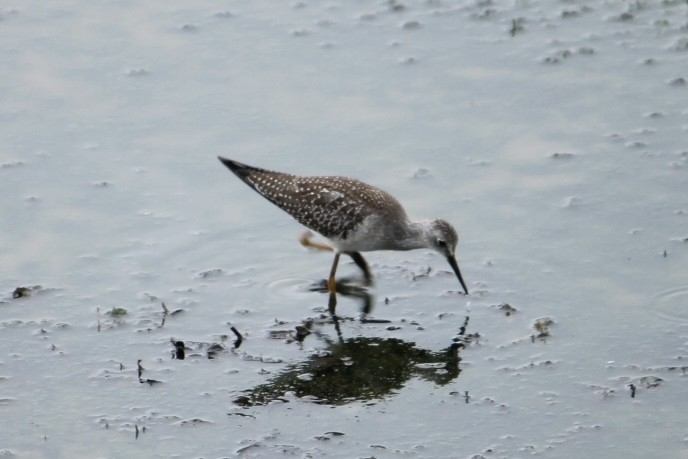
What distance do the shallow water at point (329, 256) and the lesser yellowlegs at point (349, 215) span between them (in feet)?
1.05

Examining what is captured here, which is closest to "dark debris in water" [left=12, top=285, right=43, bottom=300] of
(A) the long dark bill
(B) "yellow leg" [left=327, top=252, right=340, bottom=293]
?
(B) "yellow leg" [left=327, top=252, right=340, bottom=293]

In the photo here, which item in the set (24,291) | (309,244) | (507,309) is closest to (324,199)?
(309,244)

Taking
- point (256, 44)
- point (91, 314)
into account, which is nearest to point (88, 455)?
point (91, 314)

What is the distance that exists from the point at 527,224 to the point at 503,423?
2796 millimetres

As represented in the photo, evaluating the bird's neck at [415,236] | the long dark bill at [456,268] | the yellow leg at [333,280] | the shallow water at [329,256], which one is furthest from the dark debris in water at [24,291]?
the long dark bill at [456,268]

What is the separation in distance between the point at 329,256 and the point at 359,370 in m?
2.04

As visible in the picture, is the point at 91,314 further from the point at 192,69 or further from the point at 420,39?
the point at 420,39

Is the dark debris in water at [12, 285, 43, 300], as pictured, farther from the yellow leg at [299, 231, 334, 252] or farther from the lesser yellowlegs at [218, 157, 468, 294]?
the yellow leg at [299, 231, 334, 252]

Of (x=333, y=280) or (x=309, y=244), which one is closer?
(x=333, y=280)

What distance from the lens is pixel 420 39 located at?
14.0 meters

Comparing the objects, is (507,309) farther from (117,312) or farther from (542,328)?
(117,312)

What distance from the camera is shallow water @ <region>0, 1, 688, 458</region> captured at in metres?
8.62

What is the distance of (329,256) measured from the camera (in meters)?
11.1

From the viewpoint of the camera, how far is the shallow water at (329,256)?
8.62m
